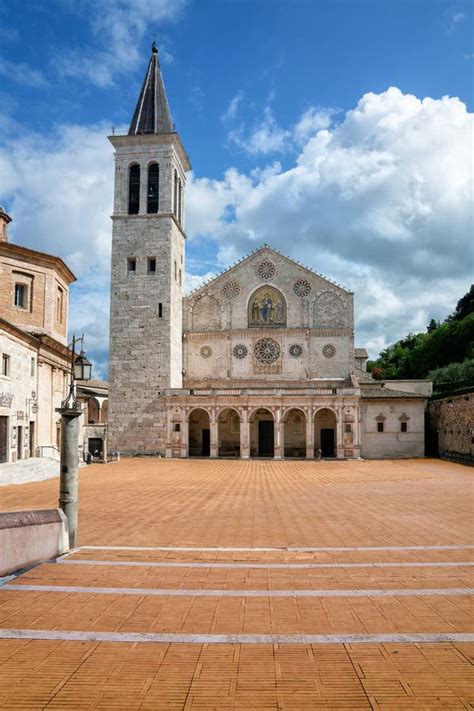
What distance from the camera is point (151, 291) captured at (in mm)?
46125

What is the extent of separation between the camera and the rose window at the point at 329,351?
48.1m

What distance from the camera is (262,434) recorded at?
46969 mm

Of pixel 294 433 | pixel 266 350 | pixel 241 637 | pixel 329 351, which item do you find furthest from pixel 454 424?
pixel 241 637

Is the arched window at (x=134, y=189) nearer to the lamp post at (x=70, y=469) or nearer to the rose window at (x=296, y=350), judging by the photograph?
the rose window at (x=296, y=350)

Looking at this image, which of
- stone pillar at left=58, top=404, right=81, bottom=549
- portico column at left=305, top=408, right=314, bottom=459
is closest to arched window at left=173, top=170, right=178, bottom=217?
portico column at left=305, top=408, right=314, bottom=459

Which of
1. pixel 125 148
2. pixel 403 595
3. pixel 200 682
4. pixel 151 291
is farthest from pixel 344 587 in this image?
pixel 125 148

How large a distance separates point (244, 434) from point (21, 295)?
19.0 m

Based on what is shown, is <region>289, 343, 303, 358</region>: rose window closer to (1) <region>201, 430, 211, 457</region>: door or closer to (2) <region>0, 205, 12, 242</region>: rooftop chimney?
(1) <region>201, 430, 211, 457</region>: door

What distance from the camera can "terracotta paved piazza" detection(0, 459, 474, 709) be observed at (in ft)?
16.4

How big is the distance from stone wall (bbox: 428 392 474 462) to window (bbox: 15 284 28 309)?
28258 millimetres

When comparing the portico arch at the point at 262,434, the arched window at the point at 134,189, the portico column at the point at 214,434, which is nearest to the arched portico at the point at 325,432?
the portico arch at the point at 262,434

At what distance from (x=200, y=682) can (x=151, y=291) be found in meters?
42.3

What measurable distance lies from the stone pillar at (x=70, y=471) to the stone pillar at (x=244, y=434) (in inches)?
1251

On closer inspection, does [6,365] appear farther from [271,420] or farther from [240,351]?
[271,420]
